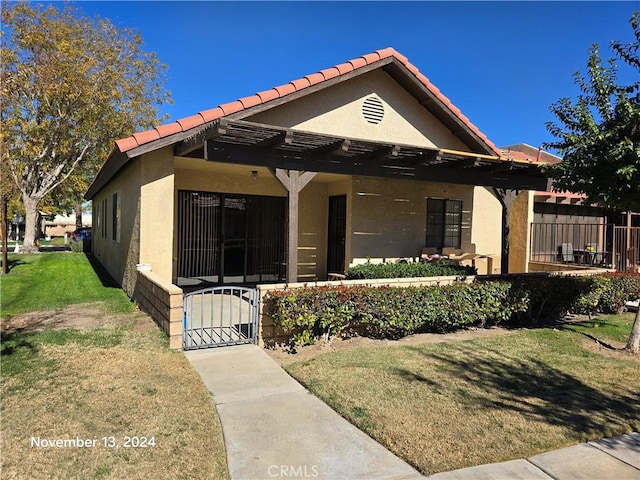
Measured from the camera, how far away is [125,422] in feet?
13.0

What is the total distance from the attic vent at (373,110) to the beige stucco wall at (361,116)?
0.09 metres

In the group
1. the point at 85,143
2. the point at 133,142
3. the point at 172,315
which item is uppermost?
the point at 85,143

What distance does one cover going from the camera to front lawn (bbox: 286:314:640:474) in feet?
12.7

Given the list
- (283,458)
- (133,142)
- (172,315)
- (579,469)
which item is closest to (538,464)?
(579,469)

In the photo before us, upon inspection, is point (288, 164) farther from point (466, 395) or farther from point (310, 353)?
point (466, 395)

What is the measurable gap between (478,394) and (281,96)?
658 cm

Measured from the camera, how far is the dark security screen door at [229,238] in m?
11.3

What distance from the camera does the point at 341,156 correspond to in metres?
8.46

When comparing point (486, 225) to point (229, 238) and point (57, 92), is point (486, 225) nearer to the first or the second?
point (229, 238)

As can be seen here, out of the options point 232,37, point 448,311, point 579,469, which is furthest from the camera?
point 232,37

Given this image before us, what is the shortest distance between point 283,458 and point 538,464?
198 centimetres

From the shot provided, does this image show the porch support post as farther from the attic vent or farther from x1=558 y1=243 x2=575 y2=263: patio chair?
x1=558 y1=243 x2=575 y2=263: patio chair

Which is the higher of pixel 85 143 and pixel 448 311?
pixel 85 143

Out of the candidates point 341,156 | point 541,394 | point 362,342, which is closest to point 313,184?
point 341,156
